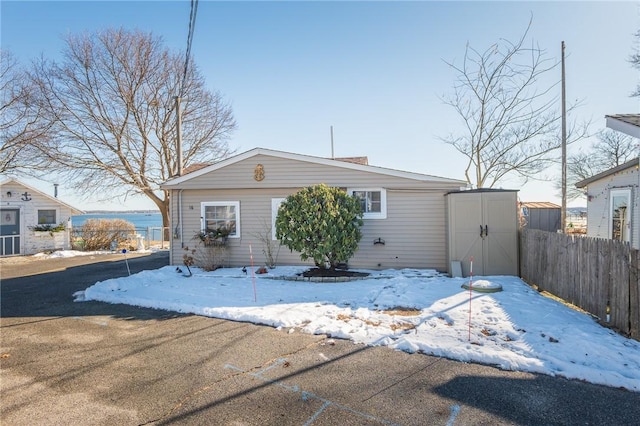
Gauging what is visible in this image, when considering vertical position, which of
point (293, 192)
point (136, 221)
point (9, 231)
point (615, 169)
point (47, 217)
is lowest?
point (136, 221)

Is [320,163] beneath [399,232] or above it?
above

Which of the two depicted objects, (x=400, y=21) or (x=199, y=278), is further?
(x=400, y=21)

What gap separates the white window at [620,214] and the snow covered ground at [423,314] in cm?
420

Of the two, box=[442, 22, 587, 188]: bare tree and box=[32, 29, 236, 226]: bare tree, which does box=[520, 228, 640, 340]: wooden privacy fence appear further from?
box=[32, 29, 236, 226]: bare tree

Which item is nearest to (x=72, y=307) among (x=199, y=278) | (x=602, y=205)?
(x=199, y=278)

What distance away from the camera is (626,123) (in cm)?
543

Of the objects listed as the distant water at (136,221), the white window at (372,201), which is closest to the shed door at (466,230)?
the white window at (372,201)

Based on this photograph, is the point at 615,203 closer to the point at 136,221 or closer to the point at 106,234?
the point at 106,234

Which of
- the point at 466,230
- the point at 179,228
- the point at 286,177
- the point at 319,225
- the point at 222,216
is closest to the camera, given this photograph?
the point at 319,225

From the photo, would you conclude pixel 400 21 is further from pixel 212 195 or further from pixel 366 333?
pixel 366 333

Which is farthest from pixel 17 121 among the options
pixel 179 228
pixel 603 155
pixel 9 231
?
pixel 603 155

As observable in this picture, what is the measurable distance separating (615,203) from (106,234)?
2174 cm

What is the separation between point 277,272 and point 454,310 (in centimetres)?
520

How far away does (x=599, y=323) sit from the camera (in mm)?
4938
